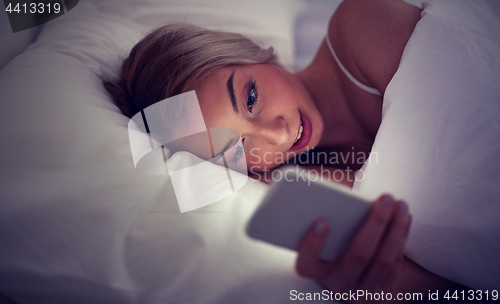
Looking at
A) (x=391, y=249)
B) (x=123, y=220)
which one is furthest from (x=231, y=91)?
(x=391, y=249)

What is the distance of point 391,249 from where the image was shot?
14.2 inches

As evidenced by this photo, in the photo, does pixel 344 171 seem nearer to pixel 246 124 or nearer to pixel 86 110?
pixel 246 124

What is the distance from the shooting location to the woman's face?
2.19 feet

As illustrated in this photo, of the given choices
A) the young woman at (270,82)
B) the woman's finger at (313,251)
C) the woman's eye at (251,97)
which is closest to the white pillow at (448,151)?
the young woman at (270,82)

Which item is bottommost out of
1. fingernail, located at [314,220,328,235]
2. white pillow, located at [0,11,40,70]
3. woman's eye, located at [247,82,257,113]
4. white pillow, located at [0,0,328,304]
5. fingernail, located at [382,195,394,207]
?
white pillow, located at [0,0,328,304]

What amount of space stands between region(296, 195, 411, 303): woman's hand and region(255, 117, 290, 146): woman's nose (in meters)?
0.38

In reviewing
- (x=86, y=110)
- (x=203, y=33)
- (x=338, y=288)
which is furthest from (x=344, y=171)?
(x=86, y=110)

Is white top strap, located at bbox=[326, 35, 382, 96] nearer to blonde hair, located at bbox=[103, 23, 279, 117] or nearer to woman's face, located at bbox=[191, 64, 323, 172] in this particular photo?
woman's face, located at bbox=[191, 64, 323, 172]

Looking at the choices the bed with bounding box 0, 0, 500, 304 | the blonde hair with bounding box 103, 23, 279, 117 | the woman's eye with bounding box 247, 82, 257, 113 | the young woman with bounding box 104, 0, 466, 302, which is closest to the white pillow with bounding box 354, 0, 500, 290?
the bed with bounding box 0, 0, 500, 304

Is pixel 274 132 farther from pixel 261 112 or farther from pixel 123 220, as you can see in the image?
pixel 123 220

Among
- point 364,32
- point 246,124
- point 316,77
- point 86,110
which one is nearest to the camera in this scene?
point 86,110

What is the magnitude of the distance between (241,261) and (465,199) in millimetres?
397

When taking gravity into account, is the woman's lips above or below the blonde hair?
below

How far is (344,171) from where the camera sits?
2.85 ft
